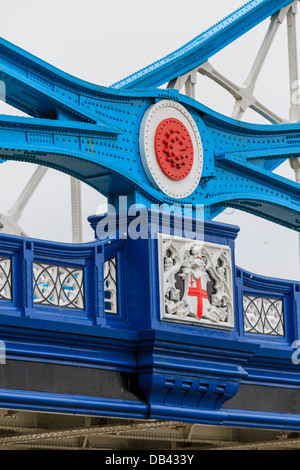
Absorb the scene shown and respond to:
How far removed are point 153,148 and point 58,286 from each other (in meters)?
3.35

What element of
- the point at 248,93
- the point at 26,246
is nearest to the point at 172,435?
the point at 26,246

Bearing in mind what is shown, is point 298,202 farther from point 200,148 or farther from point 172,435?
point 172,435

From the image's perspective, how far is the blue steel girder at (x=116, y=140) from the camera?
46.2 ft

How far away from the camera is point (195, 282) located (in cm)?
1301

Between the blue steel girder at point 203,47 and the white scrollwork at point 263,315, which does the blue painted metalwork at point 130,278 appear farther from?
the blue steel girder at point 203,47

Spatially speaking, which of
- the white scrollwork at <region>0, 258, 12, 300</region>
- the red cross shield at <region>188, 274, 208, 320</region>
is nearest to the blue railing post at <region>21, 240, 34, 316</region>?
the white scrollwork at <region>0, 258, 12, 300</region>

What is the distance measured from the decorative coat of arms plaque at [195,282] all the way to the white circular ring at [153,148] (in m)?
1.91

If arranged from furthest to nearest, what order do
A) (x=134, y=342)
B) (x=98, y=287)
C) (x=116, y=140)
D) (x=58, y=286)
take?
(x=116, y=140)
(x=134, y=342)
(x=98, y=287)
(x=58, y=286)

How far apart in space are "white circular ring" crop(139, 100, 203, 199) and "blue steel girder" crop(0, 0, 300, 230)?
71 millimetres

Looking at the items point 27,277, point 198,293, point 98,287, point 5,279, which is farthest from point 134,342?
point 5,279

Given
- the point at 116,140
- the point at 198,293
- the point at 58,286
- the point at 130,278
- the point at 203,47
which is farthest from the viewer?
the point at 203,47

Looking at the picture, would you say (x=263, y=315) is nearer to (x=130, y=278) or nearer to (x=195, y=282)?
(x=195, y=282)

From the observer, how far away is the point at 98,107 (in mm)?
15023
